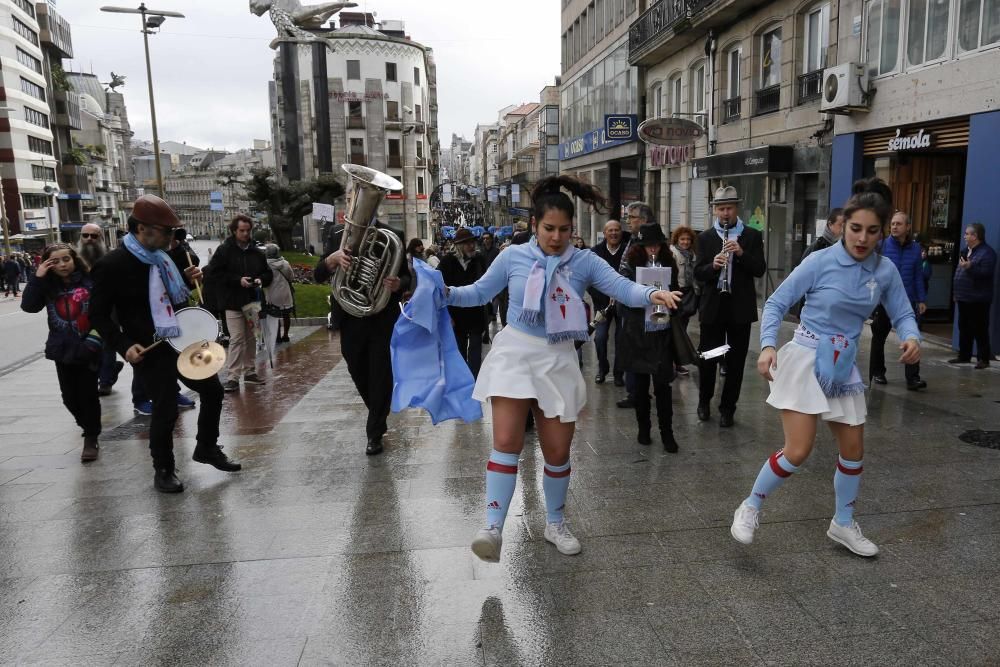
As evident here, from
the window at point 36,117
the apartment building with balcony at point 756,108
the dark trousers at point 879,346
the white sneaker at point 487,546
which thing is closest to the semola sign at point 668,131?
the apartment building with balcony at point 756,108

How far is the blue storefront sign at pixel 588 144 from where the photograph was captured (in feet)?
81.6

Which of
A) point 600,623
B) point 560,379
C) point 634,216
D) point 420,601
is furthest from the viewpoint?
point 634,216

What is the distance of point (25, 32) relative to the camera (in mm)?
58781

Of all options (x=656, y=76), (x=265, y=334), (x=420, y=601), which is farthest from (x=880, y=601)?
(x=656, y=76)

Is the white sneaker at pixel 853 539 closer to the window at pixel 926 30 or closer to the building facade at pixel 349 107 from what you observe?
the window at pixel 926 30

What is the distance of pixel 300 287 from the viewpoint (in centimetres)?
1828

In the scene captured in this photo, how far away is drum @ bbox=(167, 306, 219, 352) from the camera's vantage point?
16.3 ft

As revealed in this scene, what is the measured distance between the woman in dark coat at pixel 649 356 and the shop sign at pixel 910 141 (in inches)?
280

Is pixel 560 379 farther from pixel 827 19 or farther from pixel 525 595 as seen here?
pixel 827 19

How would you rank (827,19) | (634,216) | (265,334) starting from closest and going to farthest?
1. (634,216)
2. (265,334)
3. (827,19)

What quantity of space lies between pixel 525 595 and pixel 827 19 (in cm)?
1338

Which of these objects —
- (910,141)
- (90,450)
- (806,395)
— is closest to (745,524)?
(806,395)

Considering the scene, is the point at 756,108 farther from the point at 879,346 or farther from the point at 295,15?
the point at 295,15

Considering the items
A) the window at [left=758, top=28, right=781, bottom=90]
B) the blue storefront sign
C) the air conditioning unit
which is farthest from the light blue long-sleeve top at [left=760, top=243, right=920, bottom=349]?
the blue storefront sign
